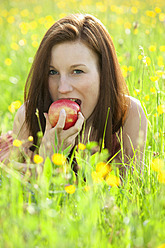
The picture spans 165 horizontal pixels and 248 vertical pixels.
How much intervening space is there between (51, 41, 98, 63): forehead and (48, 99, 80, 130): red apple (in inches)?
10.7

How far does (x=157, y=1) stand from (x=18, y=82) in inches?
108

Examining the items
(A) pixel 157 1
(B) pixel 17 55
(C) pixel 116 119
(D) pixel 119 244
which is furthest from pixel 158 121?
(A) pixel 157 1

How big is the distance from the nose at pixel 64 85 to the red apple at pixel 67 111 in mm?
65

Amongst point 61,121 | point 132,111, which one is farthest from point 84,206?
point 132,111

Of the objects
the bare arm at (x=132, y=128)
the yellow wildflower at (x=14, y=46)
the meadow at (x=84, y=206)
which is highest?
the yellow wildflower at (x=14, y=46)

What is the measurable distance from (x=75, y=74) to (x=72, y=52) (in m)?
0.14

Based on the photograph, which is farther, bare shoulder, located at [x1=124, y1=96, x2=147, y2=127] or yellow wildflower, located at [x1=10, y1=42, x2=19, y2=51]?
yellow wildflower, located at [x1=10, y1=42, x2=19, y2=51]

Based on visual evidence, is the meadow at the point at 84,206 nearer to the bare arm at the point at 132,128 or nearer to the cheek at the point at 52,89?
the bare arm at the point at 132,128

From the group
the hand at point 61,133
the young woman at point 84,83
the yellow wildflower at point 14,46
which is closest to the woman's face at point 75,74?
the young woman at point 84,83

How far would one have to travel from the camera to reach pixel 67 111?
2113 millimetres

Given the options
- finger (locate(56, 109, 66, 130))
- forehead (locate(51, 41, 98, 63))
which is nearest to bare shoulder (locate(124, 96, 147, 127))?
forehead (locate(51, 41, 98, 63))

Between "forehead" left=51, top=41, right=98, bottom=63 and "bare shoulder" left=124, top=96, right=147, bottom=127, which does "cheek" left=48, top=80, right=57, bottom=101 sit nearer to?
"forehead" left=51, top=41, right=98, bottom=63

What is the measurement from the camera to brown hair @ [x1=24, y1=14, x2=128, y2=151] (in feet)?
7.47

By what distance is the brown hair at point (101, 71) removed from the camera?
228 centimetres
